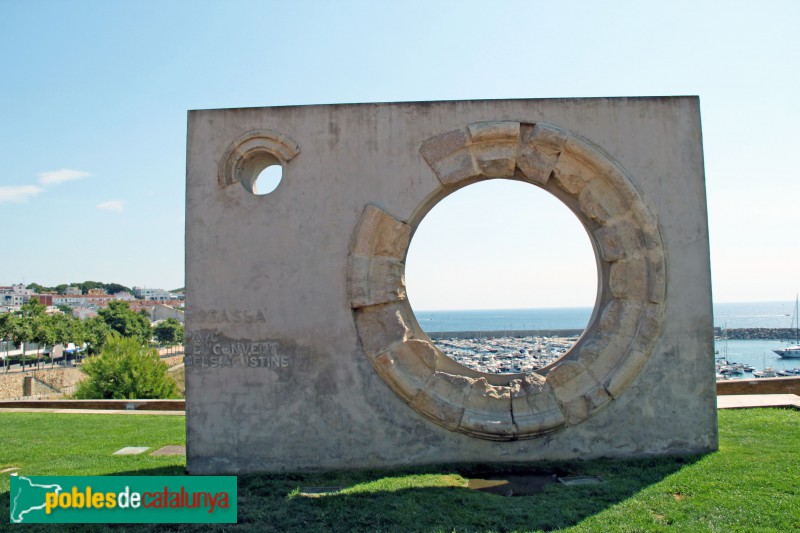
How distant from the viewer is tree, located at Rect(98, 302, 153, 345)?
44.5 meters

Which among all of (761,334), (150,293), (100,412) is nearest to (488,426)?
(100,412)

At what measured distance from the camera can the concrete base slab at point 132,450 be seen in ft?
22.3

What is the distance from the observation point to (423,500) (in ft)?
15.5

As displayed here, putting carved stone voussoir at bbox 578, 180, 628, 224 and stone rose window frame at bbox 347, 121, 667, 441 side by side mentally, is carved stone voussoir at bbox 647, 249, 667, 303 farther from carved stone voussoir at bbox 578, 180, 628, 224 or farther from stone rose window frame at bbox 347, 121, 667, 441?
carved stone voussoir at bbox 578, 180, 628, 224

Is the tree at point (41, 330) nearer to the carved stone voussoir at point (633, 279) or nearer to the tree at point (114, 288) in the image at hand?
the carved stone voussoir at point (633, 279)

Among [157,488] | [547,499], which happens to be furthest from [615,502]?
[157,488]

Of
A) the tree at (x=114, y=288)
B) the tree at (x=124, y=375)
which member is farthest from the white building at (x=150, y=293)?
the tree at (x=124, y=375)

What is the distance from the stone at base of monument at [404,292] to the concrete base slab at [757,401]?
3.13 metres

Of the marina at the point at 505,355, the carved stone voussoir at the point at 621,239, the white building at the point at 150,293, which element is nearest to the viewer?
the carved stone voussoir at the point at 621,239

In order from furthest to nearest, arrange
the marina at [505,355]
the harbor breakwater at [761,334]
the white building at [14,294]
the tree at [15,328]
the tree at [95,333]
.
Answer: the white building at [14,294] → the harbor breakwater at [761,334] → the tree at [95,333] → the tree at [15,328] → the marina at [505,355]

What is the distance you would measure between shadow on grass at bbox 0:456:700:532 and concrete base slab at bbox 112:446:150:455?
1.16m

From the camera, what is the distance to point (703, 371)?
577 centimetres

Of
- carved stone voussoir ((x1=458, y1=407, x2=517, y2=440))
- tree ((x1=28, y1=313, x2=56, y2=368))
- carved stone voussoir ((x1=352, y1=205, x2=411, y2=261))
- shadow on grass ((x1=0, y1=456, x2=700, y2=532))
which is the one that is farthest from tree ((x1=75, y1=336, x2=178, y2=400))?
tree ((x1=28, y1=313, x2=56, y2=368))

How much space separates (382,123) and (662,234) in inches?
116
